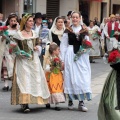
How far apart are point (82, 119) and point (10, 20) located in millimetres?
4087

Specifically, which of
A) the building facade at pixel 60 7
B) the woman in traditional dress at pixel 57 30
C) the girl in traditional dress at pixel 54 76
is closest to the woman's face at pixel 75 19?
the girl in traditional dress at pixel 54 76

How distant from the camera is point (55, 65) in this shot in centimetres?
961

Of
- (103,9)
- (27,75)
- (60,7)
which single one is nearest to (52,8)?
(60,7)

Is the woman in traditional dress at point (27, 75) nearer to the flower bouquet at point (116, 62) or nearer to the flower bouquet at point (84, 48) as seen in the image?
the flower bouquet at point (84, 48)

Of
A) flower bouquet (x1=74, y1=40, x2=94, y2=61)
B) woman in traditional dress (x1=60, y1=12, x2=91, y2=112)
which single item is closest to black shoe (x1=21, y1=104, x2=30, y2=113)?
woman in traditional dress (x1=60, y1=12, x2=91, y2=112)

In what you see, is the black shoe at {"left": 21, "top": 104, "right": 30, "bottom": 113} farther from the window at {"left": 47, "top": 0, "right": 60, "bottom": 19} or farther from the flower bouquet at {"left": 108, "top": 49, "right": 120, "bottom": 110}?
the window at {"left": 47, "top": 0, "right": 60, "bottom": 19}

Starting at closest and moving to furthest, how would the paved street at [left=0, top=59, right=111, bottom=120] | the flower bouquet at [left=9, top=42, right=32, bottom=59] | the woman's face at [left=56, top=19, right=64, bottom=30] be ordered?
the paved street at [left=0, top=59, right=111, bottom=120]
the flower bouquet at [left=9, top=42, right=32, bottom=59]
the woman's face at [left=56, top=19, right=64, bottom=30]

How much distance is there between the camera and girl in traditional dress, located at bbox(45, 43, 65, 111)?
9483 millimetres

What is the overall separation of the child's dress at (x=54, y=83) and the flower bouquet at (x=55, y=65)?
31 millimetres

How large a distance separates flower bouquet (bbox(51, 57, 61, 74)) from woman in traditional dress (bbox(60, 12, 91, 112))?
5.1 inches

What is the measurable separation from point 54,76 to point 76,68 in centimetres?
45

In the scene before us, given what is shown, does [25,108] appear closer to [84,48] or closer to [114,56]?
[84,48]

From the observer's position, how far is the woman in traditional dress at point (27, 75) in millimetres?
9188

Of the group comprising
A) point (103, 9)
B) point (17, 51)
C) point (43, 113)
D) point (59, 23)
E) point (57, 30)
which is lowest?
point (43, 113)
